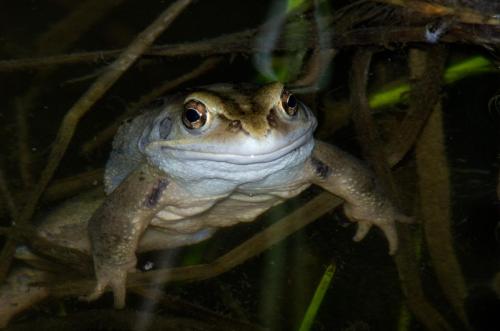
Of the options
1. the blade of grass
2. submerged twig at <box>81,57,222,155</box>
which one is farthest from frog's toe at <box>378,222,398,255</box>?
submerged twig at <box>81,57,222,155</box>

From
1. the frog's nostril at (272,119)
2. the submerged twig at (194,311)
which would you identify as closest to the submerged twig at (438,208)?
the submerged twig at (194,311)

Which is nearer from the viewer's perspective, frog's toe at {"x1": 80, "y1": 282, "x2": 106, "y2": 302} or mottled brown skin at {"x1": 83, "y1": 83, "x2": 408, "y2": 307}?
mottled brown skin at {"x1": 83, "y1": 83, "x2": 408, "y2": 307}

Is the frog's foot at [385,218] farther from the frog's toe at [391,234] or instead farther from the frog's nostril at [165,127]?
the frog's nostril at [165,127]

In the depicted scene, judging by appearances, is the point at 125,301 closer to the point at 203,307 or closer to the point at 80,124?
the point at 203,307

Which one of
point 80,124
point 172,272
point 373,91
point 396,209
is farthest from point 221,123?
point 80,124

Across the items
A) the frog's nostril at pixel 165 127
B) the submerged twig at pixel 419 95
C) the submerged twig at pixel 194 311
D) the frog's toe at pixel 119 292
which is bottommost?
the submerged twig at pixel 194 311

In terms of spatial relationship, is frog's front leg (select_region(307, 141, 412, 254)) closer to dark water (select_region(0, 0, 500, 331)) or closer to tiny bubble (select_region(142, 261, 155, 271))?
dark water (select_region(0, 0, 500, 331))
